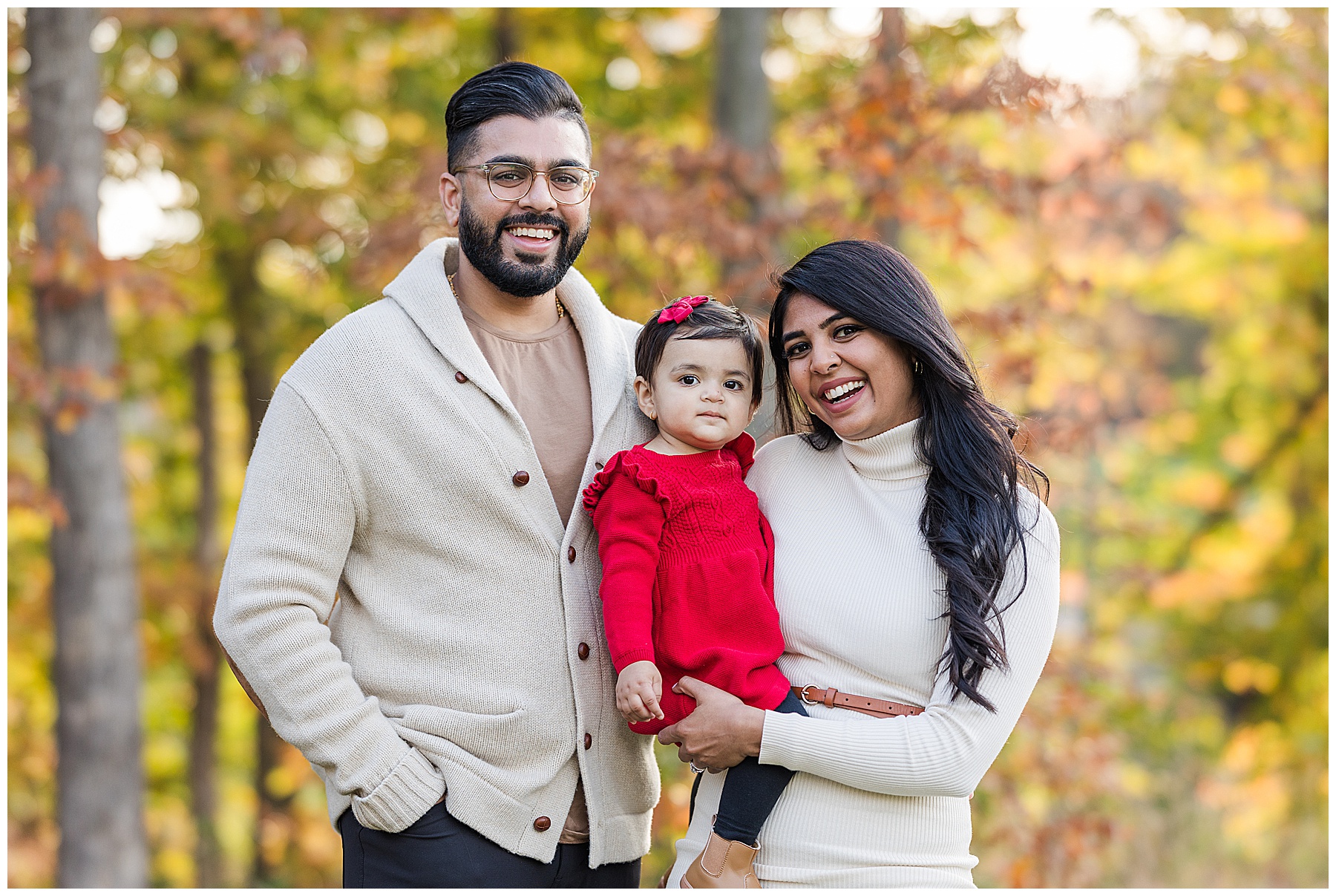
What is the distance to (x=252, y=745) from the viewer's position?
1276 cm

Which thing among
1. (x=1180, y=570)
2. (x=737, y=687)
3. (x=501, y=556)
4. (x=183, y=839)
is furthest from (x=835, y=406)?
(x=183, y=839)

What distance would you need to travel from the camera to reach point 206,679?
10.0 meters

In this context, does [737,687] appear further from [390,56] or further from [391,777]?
[390,56]

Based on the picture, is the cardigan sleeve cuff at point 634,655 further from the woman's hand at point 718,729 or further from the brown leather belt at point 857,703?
the brown leather belt at point 857,703

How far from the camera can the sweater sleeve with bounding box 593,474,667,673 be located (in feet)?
7.97

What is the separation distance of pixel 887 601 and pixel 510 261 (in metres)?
1.18

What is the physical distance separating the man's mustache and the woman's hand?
1122 mm

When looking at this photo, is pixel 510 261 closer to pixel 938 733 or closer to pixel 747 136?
pixel 938 733

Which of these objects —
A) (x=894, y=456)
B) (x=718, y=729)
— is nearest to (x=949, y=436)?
(x=894, y=456)

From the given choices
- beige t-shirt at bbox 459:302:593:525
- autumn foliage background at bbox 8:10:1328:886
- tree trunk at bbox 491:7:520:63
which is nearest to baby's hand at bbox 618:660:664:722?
beige t-shirt at bbox 459:302:593:525

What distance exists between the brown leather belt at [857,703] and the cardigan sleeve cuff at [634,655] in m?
0.36

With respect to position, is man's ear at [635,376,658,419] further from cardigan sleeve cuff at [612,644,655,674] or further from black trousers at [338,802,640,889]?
black trousers at [338,802,640,889]

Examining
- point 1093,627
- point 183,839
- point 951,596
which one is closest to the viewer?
point 951,596

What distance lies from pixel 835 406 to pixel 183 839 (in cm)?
1165
